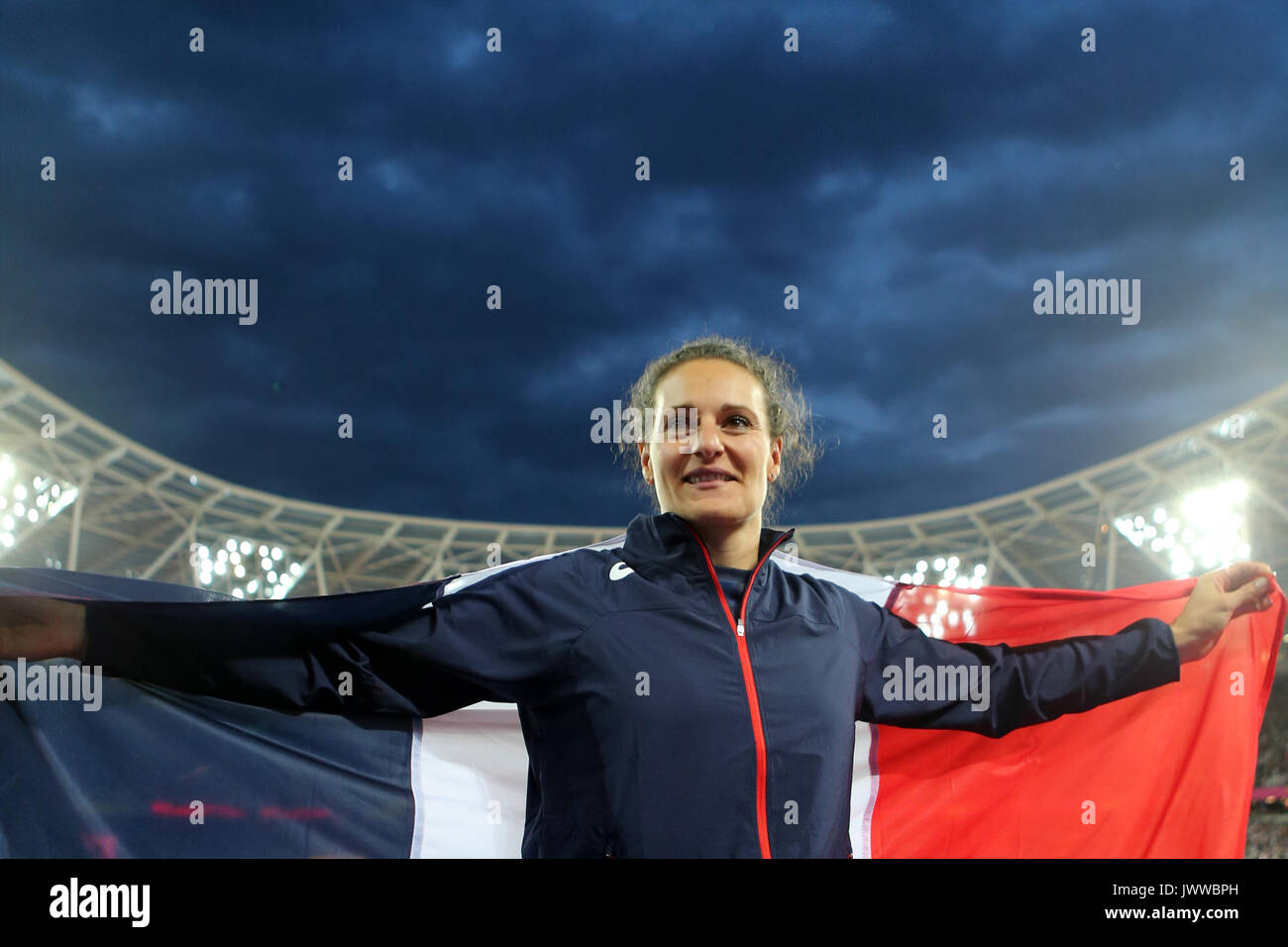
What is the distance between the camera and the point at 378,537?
28922 millimetres

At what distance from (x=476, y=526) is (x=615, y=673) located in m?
25.9

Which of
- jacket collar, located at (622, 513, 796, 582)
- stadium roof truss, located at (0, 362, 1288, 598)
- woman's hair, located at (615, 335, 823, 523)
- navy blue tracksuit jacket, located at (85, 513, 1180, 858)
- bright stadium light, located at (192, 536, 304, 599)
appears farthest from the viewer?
bright stadium light, located at (192, 536, 304, 599)

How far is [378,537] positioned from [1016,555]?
21.1 metres

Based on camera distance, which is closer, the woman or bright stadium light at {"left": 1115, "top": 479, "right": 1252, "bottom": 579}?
the woman

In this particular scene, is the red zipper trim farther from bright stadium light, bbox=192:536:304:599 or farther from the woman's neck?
bright stadium light, bbox=192:536:304:599

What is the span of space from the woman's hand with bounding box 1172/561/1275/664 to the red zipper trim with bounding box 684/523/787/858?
6.85ft

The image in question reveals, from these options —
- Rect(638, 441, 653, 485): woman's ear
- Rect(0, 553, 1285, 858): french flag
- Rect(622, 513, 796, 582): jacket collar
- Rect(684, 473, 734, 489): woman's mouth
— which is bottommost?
Rect(0, 553, 1285, 858): french flag

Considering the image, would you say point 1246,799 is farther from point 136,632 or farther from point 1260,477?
point 1260,477

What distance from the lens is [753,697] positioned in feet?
7.68

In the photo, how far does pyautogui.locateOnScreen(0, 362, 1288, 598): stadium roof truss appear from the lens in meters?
21.4

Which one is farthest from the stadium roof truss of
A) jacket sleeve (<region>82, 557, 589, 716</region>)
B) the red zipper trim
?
jacket sleeve (<region>82, 557, 589, 716</region>)

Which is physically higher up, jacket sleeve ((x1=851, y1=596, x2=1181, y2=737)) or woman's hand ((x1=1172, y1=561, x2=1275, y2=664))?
woman's hand ((x1=1172, y1=561, x2=1275, y2=664))

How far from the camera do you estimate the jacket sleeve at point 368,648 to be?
7.91ft
